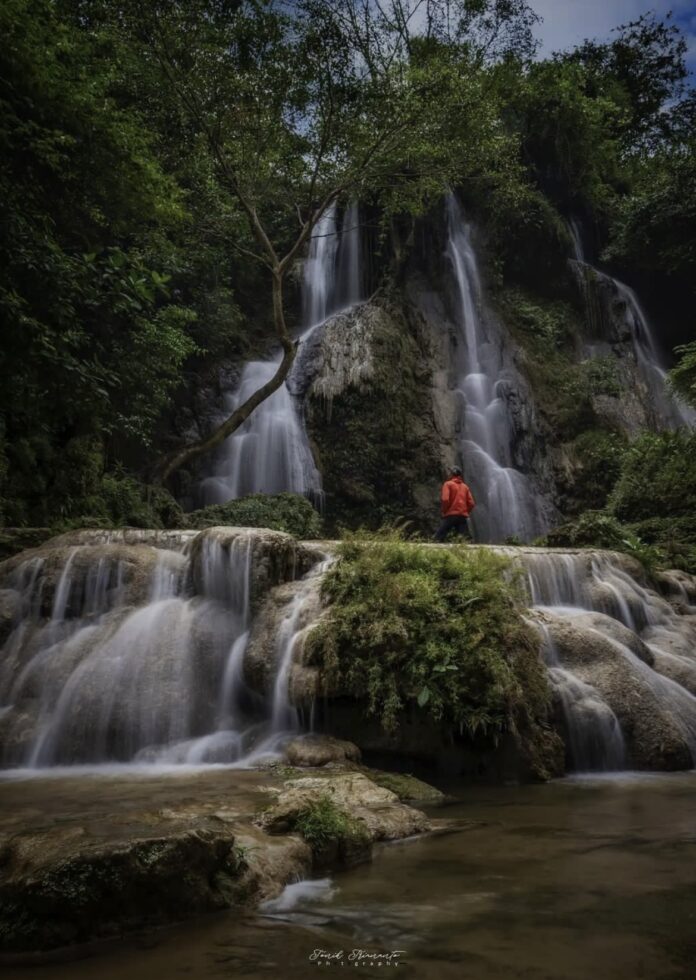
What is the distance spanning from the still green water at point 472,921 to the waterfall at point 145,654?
10.4ft

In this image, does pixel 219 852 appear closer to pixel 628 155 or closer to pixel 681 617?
pixel 681 617

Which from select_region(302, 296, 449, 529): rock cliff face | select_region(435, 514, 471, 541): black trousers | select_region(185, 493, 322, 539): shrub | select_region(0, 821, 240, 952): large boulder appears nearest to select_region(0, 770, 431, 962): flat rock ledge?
select_region(0, 821, 240, 952): large boulder

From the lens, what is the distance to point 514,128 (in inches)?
1022

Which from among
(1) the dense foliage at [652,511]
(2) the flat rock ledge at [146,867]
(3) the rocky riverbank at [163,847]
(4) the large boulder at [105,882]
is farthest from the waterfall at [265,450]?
(4) the large boulder at [105,882]

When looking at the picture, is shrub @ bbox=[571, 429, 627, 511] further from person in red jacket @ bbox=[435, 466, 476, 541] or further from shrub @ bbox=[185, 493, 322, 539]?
shrub @ bbox=[185, 493, 322, 539]

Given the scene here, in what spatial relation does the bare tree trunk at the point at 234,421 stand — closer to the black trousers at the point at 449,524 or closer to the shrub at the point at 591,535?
the black trousers at the point at 449,524

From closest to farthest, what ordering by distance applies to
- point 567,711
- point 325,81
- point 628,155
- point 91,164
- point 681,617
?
point 567,711
point 681,617
point 91,164
point 325,81
point 628,155

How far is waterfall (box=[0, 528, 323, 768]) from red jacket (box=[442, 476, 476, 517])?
5003 millimetres

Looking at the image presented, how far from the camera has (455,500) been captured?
13.1 m

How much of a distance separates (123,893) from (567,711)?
17.9 feet

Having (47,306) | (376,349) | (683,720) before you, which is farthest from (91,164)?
(683,720)

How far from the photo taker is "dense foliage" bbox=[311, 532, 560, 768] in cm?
641

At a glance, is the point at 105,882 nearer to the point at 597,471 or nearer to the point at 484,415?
the point at 484,415

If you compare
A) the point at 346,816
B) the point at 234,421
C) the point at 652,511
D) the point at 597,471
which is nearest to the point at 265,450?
the point at 234,421
